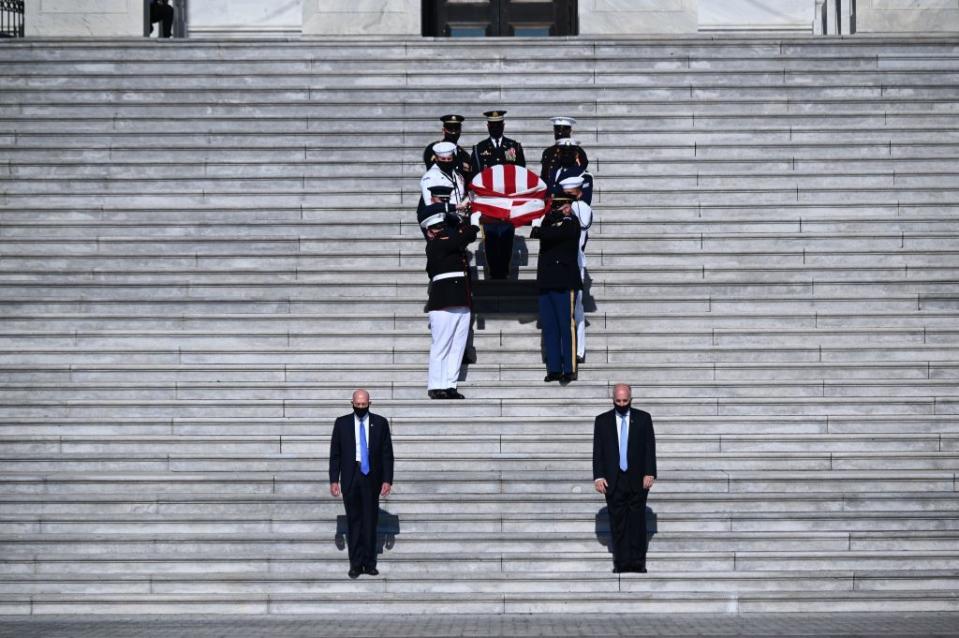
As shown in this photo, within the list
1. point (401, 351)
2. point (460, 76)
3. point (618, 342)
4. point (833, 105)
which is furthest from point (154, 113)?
point (833, 105)

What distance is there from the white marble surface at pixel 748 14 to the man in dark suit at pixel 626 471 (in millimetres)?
13858

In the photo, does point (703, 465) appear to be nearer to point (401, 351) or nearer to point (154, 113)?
point (401, 351)

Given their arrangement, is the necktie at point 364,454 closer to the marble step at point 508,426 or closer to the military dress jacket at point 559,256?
the marble step at point 508,426

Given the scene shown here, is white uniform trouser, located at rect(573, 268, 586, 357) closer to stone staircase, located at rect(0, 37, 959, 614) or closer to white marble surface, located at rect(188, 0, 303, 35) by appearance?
stone staircase, located at rect(0, 37, 959, 614)

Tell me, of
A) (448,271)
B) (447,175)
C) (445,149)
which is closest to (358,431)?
(448,271)

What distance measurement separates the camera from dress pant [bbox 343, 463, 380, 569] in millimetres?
14117

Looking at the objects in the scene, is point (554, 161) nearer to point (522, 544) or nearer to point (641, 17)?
point (522, 544)

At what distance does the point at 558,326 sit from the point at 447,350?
1.13m

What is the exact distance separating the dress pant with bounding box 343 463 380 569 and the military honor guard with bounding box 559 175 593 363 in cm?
346

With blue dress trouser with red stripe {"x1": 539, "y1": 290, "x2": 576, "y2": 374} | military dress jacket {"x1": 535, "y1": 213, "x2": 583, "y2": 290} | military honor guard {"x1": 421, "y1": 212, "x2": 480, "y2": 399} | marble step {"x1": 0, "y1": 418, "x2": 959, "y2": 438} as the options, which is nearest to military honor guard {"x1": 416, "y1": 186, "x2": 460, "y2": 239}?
military honor guard {"x1": 421, "y1": 212, "x2": 480, "y2": 399}

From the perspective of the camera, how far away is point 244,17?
2706 cm

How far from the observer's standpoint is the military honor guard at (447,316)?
53.4ft

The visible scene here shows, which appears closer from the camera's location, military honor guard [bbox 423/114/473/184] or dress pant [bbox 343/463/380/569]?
dress pant [bbox 343/463/380/569]

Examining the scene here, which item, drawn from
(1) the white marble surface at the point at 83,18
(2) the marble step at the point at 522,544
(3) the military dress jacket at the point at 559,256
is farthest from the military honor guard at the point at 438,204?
(1) the white marble surface at the point at 83,18
